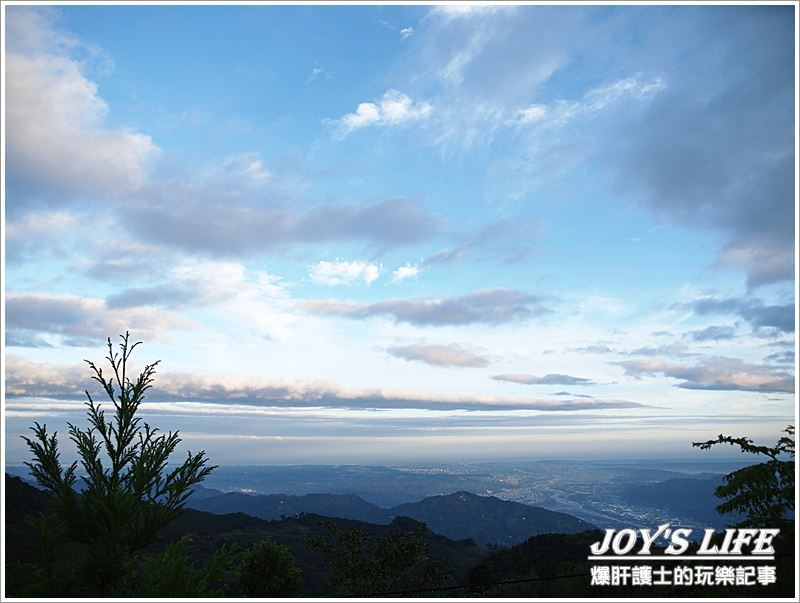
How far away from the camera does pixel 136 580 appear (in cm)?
1038

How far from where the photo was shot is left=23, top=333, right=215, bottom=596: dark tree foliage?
9.41 m

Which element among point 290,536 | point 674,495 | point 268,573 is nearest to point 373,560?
point 268,573

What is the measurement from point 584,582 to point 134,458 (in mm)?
10813

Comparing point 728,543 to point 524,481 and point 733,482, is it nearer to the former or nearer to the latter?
point 733,482

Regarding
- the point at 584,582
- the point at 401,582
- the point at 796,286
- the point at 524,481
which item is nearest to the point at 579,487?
the point at 524,481

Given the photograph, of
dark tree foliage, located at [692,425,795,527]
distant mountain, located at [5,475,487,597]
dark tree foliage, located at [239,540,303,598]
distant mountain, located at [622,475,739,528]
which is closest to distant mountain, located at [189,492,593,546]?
distant mountain, located at [622,475,739,528]

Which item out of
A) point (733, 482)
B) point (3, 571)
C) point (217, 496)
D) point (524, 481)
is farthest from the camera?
point (217, 496)

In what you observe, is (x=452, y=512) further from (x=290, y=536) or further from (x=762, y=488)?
(x=762, y=488)

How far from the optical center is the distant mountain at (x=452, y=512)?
283 ft

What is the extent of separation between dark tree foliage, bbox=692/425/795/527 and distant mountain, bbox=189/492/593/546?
60.8m

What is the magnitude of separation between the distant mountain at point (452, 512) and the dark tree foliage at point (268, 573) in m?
52.9

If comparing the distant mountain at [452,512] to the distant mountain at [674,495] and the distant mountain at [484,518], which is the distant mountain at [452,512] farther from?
the distant mountain at [674,495]

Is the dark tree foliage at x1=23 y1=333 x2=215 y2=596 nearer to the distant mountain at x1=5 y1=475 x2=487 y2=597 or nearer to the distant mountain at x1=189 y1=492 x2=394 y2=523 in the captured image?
the distant mountain at x1=5 y1=475 x2=487 y2=597

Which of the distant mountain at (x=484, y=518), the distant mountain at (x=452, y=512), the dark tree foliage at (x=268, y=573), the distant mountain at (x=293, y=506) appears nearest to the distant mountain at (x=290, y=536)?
the dark tree foliage at (x=268, y=573)
